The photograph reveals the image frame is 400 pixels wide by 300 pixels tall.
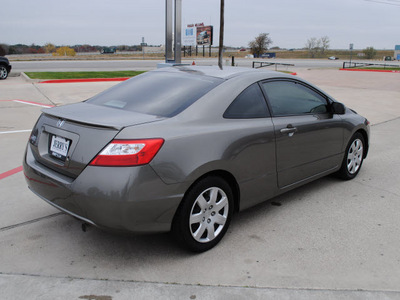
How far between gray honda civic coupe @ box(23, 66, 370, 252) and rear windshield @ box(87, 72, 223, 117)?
1 cm

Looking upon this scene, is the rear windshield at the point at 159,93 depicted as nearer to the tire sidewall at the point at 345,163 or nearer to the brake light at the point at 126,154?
the brake light at the point at 126,154

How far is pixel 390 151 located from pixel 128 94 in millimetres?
5061

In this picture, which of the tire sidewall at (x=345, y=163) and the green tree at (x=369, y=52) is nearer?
the tire sidewall at (x=345, y=163)

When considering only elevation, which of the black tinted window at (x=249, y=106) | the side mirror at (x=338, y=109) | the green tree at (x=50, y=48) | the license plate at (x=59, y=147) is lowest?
the license plate at (x=59, y=147)

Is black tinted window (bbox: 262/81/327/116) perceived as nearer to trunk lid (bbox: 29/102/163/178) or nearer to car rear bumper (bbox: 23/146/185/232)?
trunk lid (bbox: 29/102/163/178)

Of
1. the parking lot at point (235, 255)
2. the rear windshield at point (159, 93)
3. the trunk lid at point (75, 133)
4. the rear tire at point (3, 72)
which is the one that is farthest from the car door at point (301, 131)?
the rear tire at point (3, 72)

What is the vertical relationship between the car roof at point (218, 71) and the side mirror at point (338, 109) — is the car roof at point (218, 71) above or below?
above

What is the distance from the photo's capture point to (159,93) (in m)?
3.56

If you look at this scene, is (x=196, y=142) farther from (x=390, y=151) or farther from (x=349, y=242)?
(x=390, y=151)

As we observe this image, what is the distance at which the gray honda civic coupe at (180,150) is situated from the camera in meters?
2.75

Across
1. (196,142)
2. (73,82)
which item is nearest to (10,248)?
(196,142)

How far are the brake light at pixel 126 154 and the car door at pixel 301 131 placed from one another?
4.84 ft

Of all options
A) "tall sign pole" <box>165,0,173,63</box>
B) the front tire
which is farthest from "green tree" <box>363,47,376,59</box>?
the front tire

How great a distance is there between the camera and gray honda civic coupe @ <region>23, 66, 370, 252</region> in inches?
108
